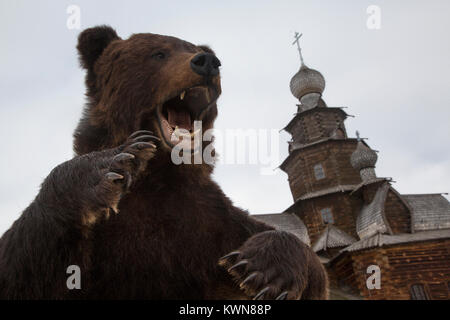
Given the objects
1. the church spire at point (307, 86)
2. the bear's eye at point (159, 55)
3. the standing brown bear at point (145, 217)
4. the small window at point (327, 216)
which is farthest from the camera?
the church spire at point (307, 86)

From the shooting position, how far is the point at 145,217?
5.82ft

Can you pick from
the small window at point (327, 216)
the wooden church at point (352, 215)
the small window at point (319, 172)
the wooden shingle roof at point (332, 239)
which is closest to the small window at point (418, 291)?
the wooden church at point (352, 215)

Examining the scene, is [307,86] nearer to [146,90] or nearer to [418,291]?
[418,291]

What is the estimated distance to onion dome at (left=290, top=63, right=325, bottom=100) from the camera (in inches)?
1087

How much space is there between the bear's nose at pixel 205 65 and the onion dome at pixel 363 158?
72.7ft

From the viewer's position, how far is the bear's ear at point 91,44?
241 centimetres

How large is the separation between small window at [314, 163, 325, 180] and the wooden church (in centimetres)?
6

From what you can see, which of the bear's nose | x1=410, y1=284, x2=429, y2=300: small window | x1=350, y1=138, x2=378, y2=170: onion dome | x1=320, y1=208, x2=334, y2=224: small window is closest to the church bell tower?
x1=320, y1=208, x2=334, y2=224: small window

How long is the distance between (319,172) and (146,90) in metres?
22.7

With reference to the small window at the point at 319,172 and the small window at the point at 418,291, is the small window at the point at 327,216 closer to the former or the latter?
the small window at the point at 319,172
